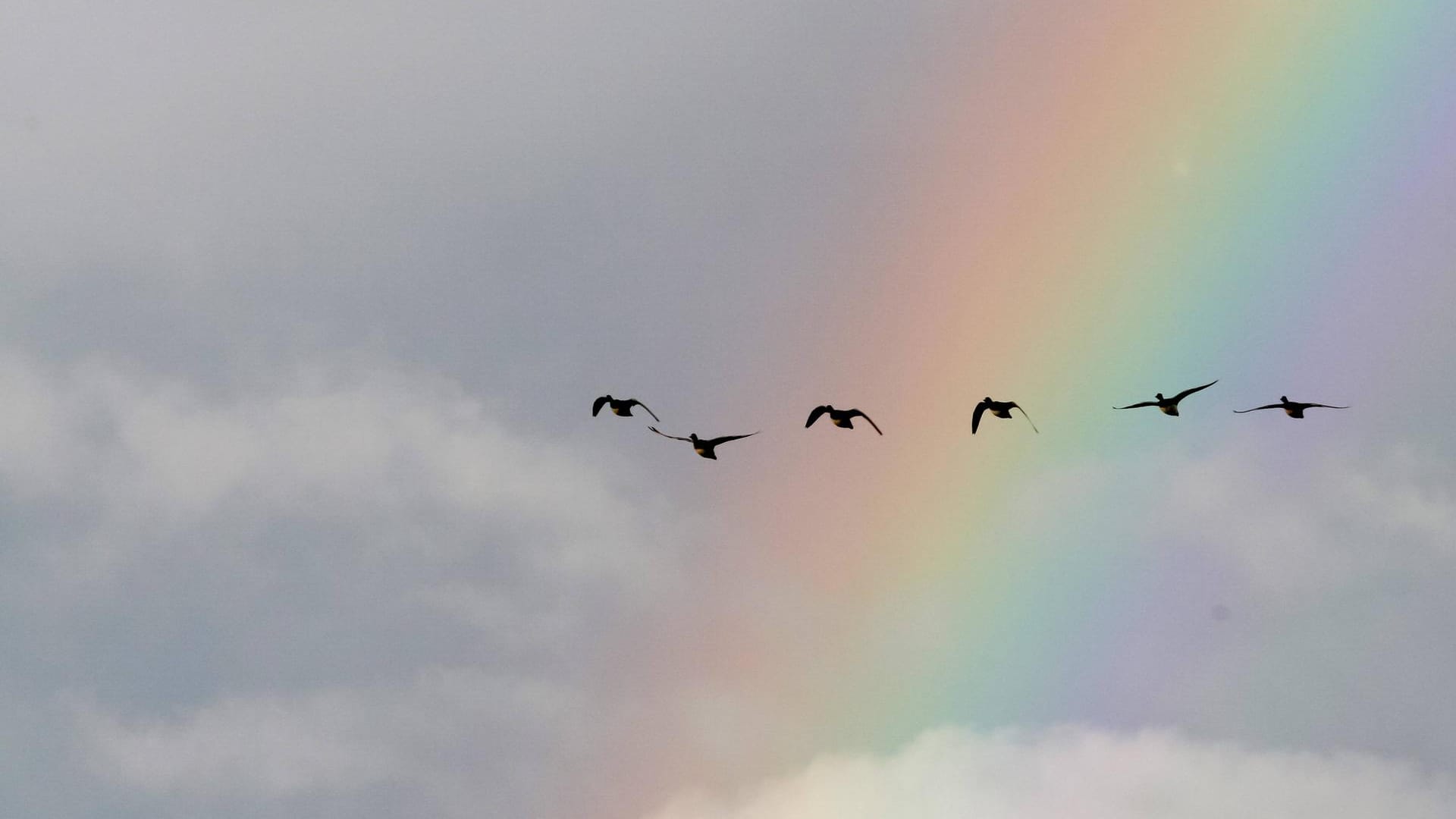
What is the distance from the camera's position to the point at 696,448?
93750 millimetres

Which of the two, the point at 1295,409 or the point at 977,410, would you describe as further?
the point at 1295,409

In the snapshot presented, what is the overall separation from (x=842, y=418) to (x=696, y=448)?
1343cm

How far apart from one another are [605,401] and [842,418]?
13317mm

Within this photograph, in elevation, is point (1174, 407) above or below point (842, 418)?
above

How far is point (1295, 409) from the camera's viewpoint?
350ft

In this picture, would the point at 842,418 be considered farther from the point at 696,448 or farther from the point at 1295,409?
the point at 1295,409

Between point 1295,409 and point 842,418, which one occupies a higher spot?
point 1295,409

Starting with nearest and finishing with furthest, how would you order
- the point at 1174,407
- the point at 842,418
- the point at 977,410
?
the point at 842,418, the point at 977,410, the point at 1174,407

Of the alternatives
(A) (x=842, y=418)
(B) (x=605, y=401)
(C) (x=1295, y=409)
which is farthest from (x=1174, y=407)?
(B) (x=605, y=401)

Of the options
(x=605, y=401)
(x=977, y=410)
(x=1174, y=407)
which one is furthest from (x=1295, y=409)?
(x=605, y=401)

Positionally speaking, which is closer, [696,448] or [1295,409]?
[696,448]

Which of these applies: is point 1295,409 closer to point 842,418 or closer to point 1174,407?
point 1174,407

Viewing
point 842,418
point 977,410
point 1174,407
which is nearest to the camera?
point 842,418

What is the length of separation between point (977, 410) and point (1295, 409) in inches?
1074
